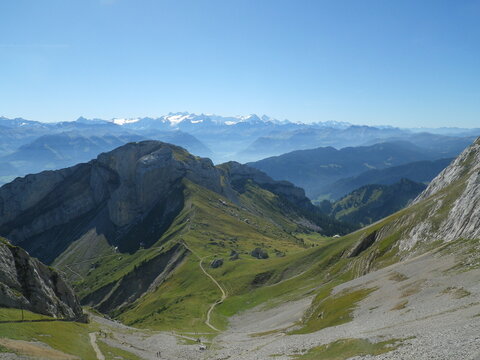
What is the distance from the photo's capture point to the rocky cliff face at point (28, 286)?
222 feet

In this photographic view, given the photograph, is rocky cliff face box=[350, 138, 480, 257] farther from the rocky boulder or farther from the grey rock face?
the rocky boulder

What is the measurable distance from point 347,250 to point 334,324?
6892 centimetres

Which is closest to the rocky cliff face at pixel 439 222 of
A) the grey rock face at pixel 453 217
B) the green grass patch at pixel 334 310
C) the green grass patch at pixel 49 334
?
the grey rock face at pixel 453 217

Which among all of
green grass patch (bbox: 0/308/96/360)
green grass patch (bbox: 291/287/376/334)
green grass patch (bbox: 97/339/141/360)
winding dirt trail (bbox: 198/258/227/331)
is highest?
green grass patch (bbox: 0/308/96/360)

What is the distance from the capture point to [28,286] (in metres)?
73.2

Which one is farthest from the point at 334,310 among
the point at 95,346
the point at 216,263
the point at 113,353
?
the point at 216,263

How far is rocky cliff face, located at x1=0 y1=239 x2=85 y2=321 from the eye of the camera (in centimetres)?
6762

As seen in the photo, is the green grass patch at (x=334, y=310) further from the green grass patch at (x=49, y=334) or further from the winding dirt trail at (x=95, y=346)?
the green grass patch at (x=49, y=334)

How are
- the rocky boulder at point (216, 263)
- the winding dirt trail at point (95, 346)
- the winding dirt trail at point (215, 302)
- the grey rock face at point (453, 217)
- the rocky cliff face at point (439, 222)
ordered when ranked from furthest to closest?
the rocky boulder at point (216, 263) < the winding dirt trail at point (215, 302) < the rocky cliff face at point (439, 222) < the grey rock face at point (453, 217) < the winding dirt trail at point (95, 346)

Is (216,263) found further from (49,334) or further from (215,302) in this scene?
(49,334)

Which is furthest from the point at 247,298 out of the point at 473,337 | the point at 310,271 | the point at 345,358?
the point at 473,337

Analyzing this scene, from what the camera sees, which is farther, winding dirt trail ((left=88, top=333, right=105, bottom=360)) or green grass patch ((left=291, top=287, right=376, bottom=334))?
green grass patch ((left=291, top=287, right=376, bottom=334))

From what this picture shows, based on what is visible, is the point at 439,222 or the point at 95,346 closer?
the point at 95,346

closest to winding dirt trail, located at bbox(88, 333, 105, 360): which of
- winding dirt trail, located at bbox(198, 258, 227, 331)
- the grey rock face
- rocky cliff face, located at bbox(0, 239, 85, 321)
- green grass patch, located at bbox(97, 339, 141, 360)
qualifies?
green grass patch, located at bbox(97, 339, 141, 360)
